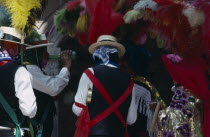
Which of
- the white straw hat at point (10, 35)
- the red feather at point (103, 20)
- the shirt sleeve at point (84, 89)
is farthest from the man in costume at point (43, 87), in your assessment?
the shirt sleeve at point (84, 89)

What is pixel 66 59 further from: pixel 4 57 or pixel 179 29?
pixel 179 29

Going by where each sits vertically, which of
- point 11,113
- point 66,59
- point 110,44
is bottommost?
point 11,113

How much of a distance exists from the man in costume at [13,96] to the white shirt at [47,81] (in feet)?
1.54

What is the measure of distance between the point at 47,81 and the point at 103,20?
37.0 inches

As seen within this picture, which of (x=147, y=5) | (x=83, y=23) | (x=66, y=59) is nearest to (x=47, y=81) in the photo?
(x=66, y=59)

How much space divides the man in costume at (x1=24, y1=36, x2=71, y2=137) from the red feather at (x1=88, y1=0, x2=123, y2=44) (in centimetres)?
60

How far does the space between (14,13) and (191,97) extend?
2.03 meters

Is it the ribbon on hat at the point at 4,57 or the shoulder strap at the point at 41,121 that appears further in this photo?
the shoulder strap at the point at 41,121

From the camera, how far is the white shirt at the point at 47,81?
531 centimetres

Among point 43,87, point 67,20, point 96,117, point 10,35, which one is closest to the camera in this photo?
point 96,117

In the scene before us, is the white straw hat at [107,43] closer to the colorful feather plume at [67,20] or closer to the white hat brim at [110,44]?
the white hat brim at [110,44]

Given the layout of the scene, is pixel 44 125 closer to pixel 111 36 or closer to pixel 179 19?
pixel 111 36

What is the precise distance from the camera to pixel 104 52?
4.75 metres

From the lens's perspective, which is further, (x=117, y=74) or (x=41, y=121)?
(x=41, y=121)
